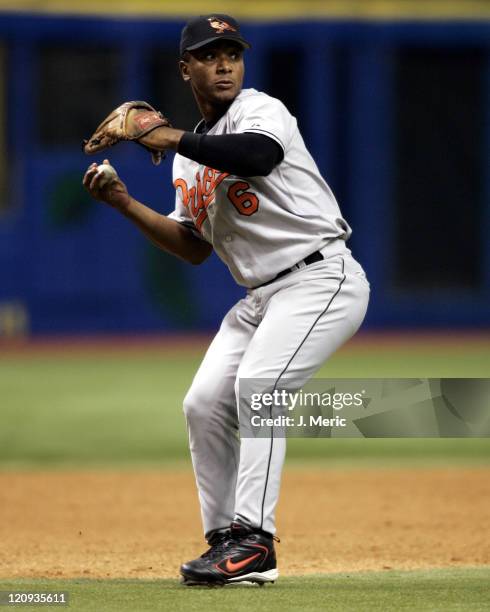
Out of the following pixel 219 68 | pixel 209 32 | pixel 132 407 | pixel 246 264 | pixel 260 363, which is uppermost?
pixel 209 32

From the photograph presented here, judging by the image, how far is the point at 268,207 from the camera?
14.0 ft

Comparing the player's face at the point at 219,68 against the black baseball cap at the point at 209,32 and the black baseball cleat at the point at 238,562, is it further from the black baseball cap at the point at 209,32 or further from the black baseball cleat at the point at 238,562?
the black baseball cleat at the point at 238,562

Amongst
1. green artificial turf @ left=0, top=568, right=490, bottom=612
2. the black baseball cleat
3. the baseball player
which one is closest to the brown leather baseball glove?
the baseball player

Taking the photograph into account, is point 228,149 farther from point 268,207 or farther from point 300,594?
point 300,594

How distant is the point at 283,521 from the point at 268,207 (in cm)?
217

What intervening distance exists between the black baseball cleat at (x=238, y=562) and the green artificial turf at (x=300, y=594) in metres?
0.04

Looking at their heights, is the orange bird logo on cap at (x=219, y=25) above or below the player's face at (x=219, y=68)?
Answer: above

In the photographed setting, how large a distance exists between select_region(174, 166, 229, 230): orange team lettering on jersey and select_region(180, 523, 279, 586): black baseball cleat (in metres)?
1.05

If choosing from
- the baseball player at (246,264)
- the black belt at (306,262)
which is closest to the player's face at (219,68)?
the baseball player at (246,264)

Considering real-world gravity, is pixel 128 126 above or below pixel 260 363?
above

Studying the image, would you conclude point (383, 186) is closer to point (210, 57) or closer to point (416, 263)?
point (416, 263)

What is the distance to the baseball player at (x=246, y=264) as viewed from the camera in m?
4.12

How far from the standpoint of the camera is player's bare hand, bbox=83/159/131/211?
4.33 metres

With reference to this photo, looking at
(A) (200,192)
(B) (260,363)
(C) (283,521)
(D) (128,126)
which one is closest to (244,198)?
(A) (200,192)
